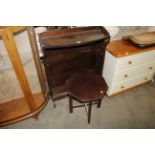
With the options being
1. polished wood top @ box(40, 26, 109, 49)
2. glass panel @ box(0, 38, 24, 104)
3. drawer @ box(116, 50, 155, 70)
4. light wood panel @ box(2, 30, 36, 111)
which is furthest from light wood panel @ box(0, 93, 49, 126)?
drawer @ box(116, 50, 155, 70)

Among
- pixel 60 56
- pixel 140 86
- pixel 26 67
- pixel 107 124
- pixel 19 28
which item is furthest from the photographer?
pixel 140 86

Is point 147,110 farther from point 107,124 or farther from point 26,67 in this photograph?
point 26,67

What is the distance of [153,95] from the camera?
1988 mm

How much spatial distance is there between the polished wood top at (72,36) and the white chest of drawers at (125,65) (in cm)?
32

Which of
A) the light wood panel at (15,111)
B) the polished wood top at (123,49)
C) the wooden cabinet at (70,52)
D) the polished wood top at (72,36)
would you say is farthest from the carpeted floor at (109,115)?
the polished wood top at (72,36)

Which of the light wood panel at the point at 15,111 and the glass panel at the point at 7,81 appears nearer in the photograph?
the glass panel at the point at 7,81

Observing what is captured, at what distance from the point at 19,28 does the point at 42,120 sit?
117 cm

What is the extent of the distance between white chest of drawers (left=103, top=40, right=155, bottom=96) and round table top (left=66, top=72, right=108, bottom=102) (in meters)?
0.32

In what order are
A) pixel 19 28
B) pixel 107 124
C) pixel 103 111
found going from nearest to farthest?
pixel 19 28 < pixel 107 124 < pixel 103 111

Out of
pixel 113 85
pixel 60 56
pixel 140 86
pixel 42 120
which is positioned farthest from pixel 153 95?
pixel 42 120

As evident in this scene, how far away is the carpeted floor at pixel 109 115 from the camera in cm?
160

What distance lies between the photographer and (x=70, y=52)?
1492 mm

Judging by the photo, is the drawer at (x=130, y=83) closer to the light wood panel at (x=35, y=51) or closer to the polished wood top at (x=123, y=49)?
the polished wood top at (x=123, y=49)

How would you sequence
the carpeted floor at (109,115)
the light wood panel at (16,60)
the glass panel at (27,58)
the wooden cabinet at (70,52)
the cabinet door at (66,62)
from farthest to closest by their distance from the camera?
the carpeted floor at (109,115)
the cabinet door at (66,62)
the wooden cabinet at (70,52)
the glass panel at (27,58)
the light wood panel at (16,60)
